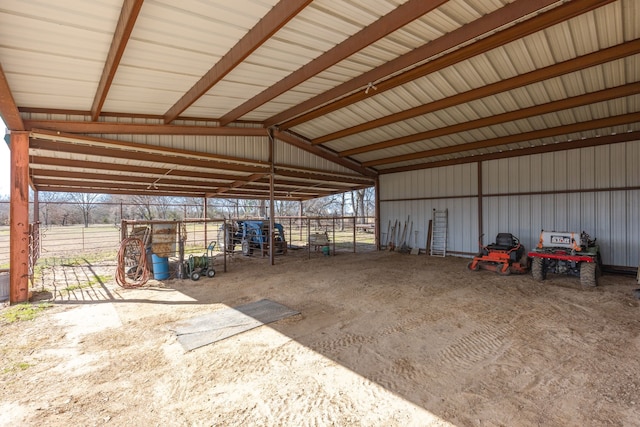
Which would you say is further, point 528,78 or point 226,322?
point 528,78

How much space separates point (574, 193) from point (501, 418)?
28.1ft

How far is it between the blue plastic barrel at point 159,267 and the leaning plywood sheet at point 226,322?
313 cm

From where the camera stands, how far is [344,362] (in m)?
3.19

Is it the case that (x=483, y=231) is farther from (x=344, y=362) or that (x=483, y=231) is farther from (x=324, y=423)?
(x=324, y=423)

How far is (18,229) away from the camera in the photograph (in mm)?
5273

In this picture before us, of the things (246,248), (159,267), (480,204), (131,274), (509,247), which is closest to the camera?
(159,267)

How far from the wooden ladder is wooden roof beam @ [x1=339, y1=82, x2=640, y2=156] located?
363cm

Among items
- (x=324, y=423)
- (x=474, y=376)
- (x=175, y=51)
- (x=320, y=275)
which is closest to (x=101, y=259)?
(x=320, y=275)

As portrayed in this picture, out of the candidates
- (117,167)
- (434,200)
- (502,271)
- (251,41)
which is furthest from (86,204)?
(502,271)

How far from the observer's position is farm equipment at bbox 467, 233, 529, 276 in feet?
24.5

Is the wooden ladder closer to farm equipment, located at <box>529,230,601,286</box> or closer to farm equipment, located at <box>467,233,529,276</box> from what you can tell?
farm equipment, located at <box>467,233,529,276</box>

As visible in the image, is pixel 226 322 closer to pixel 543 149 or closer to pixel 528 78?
pixel 528 78

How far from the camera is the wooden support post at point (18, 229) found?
5203mm

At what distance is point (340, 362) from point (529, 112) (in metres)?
6.73
